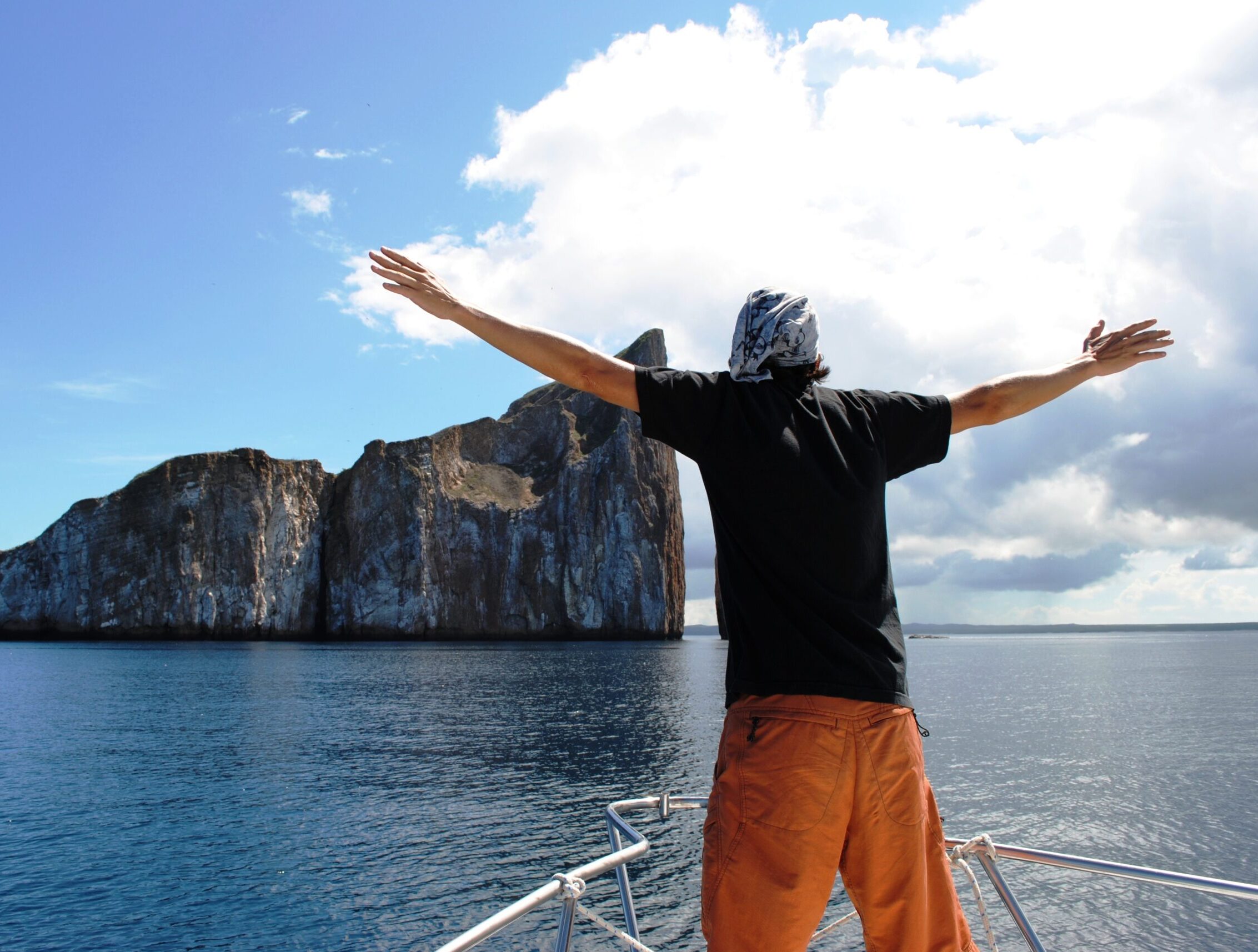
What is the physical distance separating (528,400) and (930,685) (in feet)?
275

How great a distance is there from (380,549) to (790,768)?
325ft

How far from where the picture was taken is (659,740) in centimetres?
2544

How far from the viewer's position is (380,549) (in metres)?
96.1

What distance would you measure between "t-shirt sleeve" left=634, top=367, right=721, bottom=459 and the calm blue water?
10466mm

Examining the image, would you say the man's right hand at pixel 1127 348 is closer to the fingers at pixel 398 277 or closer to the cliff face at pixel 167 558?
the fingers at pixel 398 277

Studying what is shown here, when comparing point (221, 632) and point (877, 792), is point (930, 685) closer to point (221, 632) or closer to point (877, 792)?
point (877, 792)

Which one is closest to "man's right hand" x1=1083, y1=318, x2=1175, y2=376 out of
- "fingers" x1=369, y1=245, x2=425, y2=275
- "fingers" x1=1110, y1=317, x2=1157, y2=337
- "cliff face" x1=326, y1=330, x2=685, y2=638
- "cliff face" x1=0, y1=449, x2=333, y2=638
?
"fingers" x1=1110, y1=317, x2=1157, y2=337

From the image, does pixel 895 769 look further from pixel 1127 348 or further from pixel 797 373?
pixel 1127 348

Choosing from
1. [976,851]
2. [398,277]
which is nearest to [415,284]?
[398,277]

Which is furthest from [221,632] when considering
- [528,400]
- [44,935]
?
[44,935]

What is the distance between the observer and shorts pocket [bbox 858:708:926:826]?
186cm

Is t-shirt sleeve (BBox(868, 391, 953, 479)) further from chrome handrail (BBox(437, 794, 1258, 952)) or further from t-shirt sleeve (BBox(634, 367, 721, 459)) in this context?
chrome handrail (BBox(437, 794, 1258, 952))

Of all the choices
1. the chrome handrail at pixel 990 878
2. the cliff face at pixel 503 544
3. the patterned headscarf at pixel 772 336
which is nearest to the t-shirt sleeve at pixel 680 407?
the patterned headscarf at pixel 772 336

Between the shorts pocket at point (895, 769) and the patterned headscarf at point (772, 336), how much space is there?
2.86 feet
